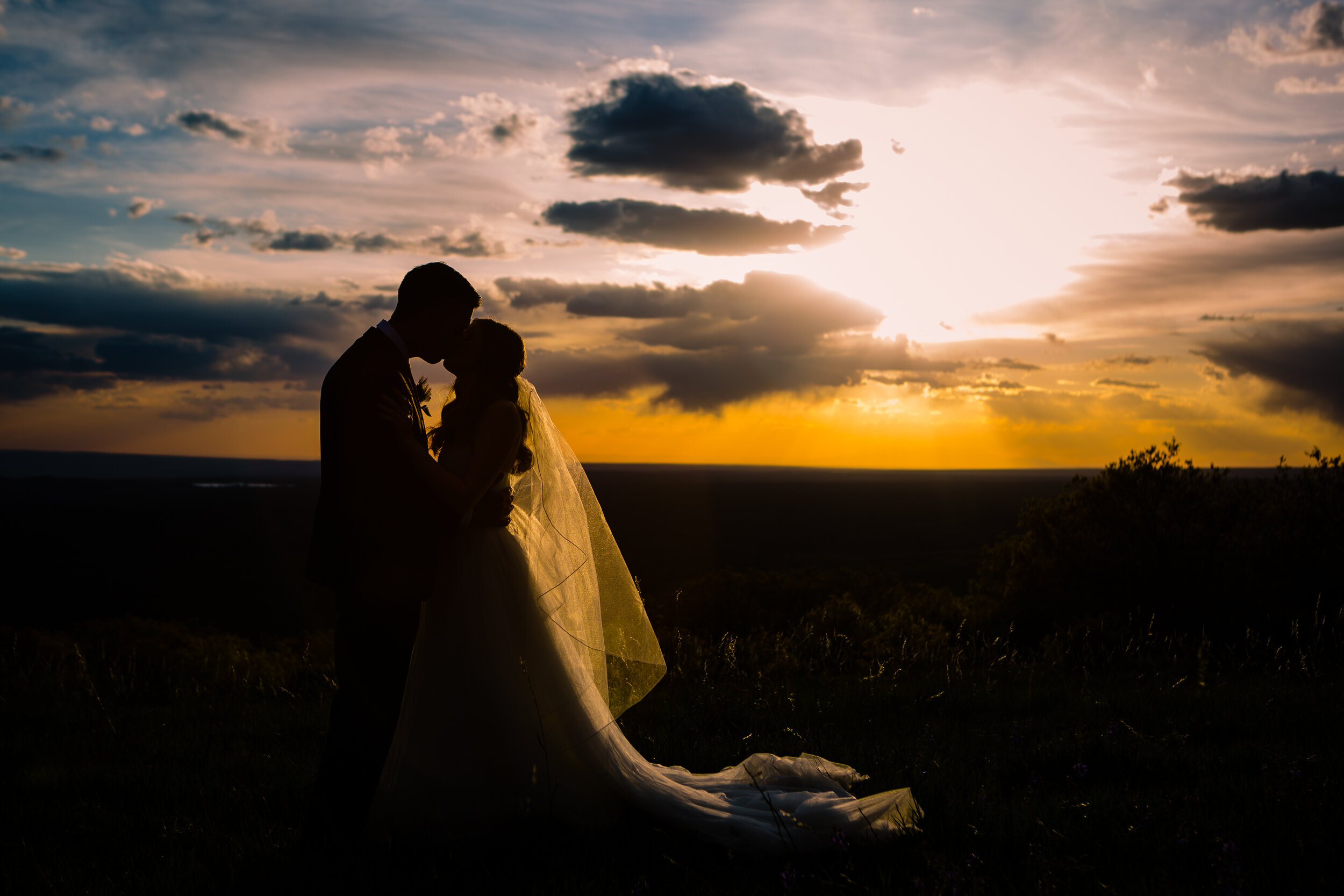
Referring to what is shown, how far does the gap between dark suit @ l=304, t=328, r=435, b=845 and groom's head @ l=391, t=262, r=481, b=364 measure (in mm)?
130

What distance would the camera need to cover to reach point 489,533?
457cm

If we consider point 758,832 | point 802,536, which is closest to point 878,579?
point 758,832

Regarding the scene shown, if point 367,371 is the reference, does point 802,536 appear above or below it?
below

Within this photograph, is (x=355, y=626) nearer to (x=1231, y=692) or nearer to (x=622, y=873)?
(x=622, y=873)

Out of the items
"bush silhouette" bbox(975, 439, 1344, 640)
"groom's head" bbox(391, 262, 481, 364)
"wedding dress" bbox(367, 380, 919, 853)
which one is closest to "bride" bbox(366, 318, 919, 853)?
"wedding dress" bbox(367, 380, 919, 853)

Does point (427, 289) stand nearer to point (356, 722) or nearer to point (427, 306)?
point (427, 306)

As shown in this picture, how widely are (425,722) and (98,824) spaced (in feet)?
7.22

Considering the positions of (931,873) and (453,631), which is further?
(453,631)

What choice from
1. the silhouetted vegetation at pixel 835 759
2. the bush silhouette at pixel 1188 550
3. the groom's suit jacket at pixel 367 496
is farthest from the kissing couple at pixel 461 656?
the bush silhouette at pixel 1188 550

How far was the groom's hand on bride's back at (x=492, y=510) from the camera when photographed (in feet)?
14.9

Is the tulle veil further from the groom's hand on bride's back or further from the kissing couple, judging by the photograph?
the groom's hand on bride's back

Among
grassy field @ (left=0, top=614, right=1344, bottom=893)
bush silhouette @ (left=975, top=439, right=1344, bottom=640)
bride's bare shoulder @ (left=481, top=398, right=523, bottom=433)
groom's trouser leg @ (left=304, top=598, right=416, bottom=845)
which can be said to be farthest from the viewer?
bush silhouette @ (left=975, top=439, right=1344, bottom=640)

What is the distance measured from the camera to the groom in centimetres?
395

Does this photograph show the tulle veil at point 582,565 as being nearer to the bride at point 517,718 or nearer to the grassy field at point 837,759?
the bride at point 517,718
